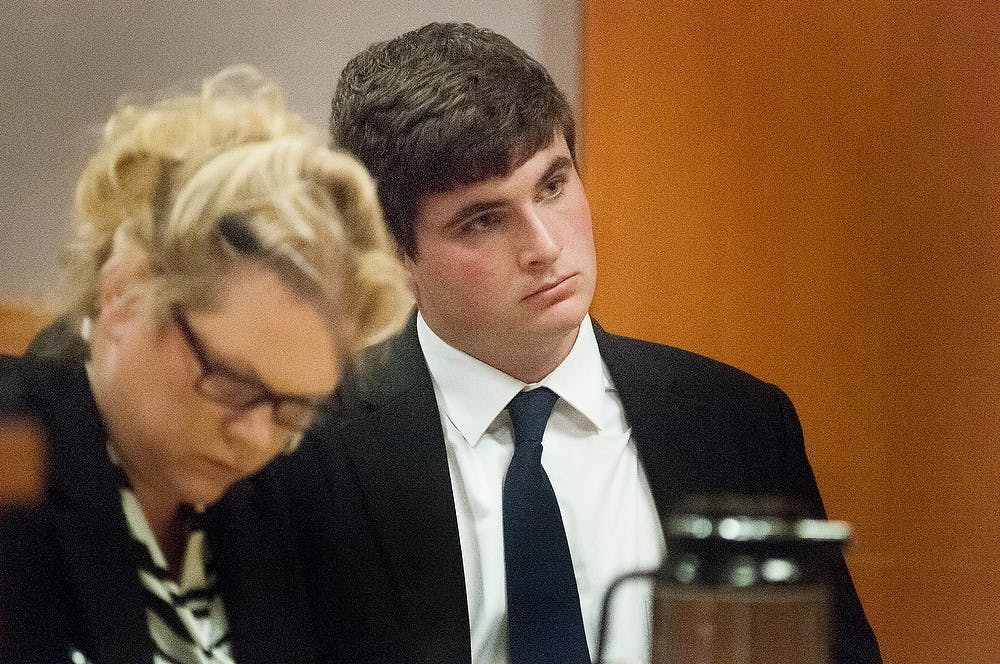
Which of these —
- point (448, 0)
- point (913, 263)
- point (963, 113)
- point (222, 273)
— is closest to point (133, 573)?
point (222, 273)

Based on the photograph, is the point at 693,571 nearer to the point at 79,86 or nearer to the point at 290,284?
the point at 290,284

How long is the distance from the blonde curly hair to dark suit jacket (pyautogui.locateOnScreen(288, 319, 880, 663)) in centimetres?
9

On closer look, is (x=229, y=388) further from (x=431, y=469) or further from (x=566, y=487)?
(x=566, y=487)

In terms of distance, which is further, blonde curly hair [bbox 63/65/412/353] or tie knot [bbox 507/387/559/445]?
tie knot [bbox 507/387/559/445]

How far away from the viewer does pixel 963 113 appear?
51.6 inches

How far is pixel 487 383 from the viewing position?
1181mm

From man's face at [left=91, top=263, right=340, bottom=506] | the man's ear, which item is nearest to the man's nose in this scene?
the man's ear

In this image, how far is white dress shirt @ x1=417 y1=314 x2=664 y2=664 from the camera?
1.17 metres

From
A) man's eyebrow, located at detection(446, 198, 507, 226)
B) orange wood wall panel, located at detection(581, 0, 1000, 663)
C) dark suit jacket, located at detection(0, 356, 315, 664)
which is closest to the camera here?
dark suit jacket, located at detection(0, 356, 315, 664)

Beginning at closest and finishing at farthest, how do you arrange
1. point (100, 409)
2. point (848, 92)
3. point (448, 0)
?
point (100, 409)
point (448, 0)
point (848, 92)

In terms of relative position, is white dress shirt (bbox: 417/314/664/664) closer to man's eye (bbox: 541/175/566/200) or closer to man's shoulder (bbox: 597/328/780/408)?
man's shoulder (bbox: 597/328/780/408)

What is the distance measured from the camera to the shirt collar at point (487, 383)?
45.9 inches

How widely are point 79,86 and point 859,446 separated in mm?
833

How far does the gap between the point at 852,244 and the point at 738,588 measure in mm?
395
